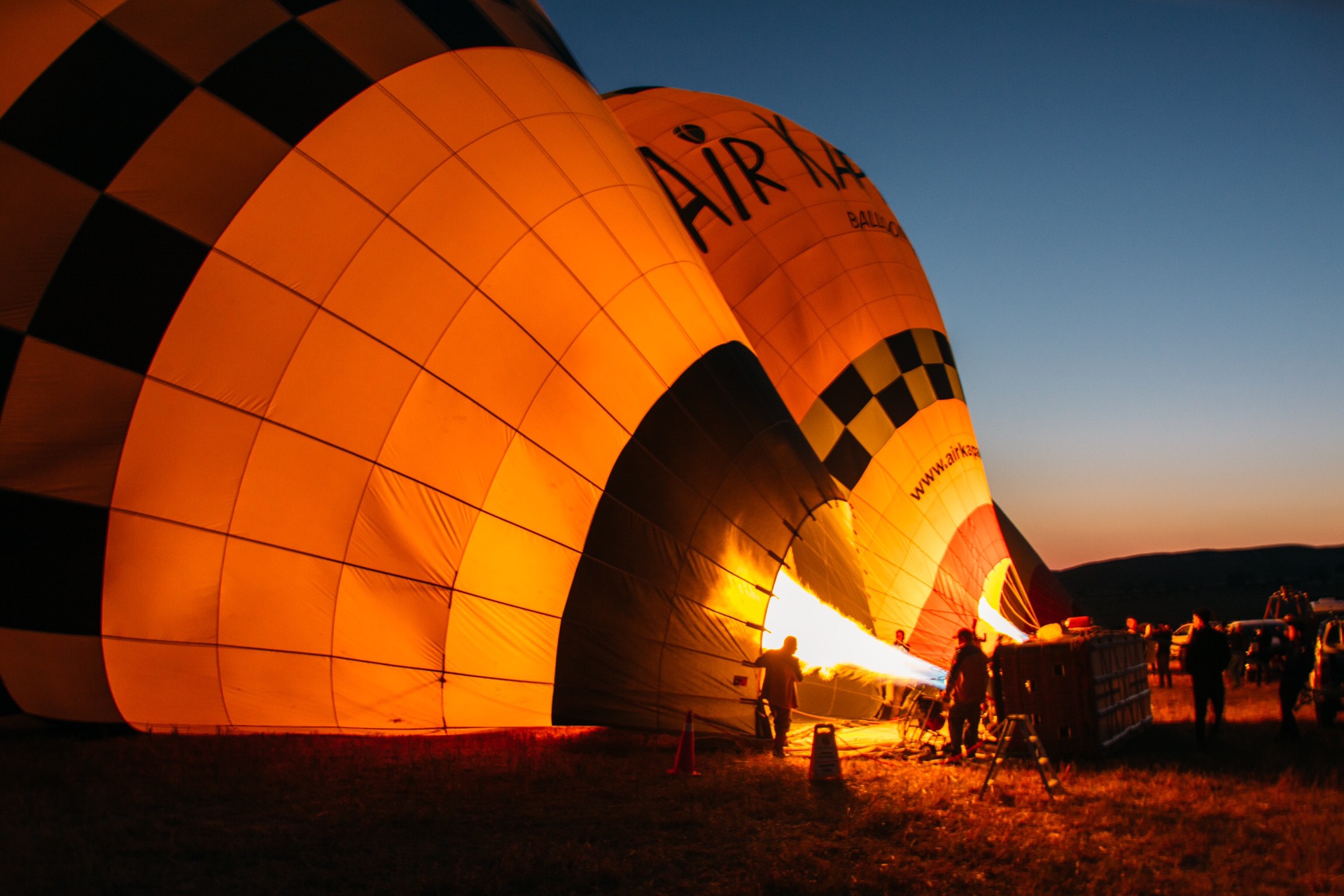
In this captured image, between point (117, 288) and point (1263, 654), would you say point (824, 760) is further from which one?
point (1263, 654)

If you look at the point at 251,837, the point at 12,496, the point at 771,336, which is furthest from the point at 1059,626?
the point at 12,496

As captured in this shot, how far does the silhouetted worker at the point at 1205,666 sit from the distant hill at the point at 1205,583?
27.6 m

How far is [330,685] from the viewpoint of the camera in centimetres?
485

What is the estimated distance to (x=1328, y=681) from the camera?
22.7 ft

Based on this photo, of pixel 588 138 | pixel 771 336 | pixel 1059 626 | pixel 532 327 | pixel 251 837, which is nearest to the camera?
pixel 251 837

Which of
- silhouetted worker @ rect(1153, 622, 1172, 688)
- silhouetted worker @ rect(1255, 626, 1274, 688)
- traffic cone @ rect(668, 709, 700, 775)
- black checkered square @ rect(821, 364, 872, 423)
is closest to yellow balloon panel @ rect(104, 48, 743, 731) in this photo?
traffic cone @ rect(668, 709, 700, 775)

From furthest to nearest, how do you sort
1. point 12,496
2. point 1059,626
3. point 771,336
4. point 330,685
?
point 1059,626
point 771,336
point 330,685
point 12,496

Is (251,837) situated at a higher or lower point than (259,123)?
lower

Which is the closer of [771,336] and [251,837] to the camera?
[251,837]

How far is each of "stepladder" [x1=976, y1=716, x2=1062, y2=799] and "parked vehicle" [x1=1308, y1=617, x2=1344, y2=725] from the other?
259cm

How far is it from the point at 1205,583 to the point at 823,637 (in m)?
72.9

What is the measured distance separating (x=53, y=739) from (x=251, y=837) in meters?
1.96

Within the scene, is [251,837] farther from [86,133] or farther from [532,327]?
[86,133]

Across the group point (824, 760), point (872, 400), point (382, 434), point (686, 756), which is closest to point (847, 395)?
point (872, 400)
